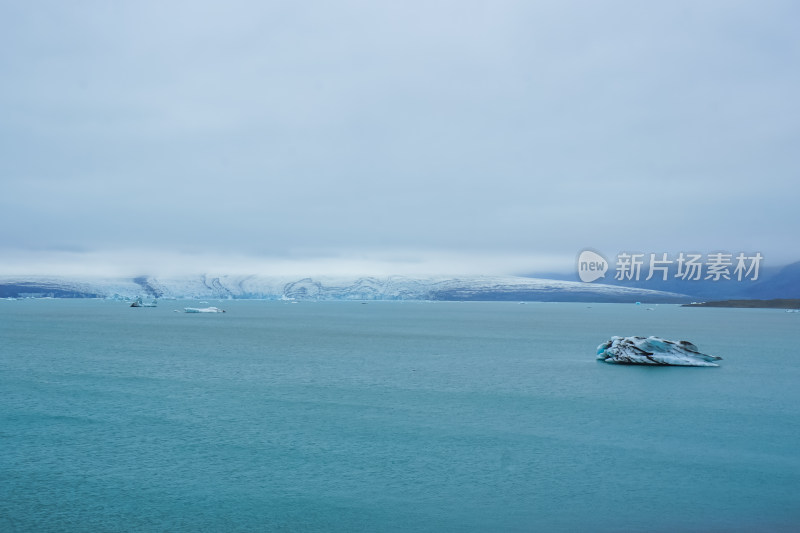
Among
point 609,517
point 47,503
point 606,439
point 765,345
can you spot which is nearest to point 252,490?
point 47,503

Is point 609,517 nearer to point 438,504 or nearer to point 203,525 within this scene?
point 438,504

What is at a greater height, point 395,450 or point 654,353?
point 654,353

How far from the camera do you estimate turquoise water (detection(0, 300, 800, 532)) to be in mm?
14047

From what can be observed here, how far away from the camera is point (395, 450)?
19.7 m

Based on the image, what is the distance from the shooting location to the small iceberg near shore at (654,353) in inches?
1748

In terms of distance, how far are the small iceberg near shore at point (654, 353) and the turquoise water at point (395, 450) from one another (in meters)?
4.18

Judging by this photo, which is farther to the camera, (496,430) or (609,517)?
(496,430)

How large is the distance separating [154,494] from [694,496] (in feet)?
42.4

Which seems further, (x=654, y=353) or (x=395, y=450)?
(x=654, y=353)

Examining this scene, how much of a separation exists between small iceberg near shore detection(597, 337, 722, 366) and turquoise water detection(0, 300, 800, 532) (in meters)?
4.18

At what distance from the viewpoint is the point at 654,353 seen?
146 feet

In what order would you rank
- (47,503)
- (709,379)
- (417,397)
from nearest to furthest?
(47,503), (417,397), (709,379)

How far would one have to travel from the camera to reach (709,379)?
38.7m

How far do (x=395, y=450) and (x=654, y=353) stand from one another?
3054 cm
